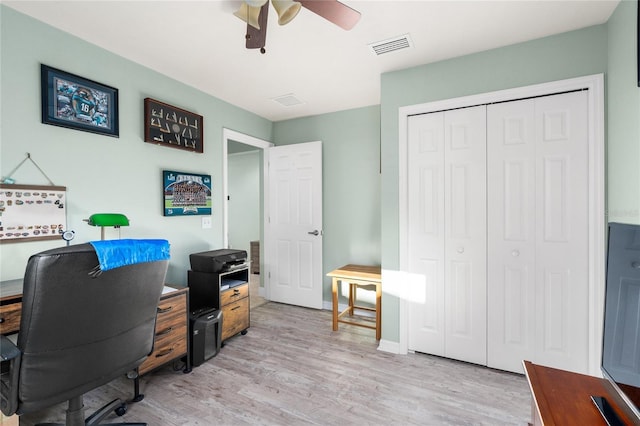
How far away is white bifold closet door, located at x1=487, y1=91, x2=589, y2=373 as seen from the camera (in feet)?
6.82

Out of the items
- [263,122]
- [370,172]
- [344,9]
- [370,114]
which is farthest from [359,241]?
[344,9]

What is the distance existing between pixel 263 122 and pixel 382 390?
3448 mm

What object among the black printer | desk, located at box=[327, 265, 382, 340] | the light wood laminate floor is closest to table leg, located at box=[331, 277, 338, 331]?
desk, located at box=[327, 265, 382, 340]

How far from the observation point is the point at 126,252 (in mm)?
1235

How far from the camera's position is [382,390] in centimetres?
210

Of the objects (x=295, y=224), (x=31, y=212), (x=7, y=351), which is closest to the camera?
(x=7, y=351)

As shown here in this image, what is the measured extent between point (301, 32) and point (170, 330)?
7.98ft

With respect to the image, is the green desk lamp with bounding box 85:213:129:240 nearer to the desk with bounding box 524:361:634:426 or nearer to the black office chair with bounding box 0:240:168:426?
the black office chair with bounding box 0:240:168:426

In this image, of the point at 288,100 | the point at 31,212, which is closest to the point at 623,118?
the point at 288,100

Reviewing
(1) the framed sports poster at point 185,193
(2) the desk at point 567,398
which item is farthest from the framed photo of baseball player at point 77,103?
(2) the desk at point 567,398

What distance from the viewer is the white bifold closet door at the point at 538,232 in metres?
2.08

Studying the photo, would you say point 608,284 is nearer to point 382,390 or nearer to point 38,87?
point 382,390

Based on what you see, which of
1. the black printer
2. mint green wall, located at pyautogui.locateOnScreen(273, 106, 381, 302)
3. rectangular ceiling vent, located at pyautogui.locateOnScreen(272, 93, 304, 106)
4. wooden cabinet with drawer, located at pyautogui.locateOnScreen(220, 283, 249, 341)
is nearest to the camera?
the black printer

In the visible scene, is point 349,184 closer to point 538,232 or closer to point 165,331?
point 538,232
